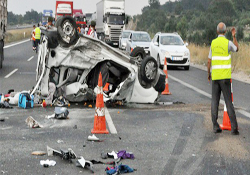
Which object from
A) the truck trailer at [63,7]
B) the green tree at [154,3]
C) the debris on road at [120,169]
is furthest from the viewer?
the green tree at [154,3]

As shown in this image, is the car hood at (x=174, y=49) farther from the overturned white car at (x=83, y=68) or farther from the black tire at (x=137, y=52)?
the overturned white car at (x=83, y=68)

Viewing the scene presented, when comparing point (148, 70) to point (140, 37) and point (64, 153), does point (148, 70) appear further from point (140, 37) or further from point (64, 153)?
point (140, 37)

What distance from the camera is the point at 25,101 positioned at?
10.8 m

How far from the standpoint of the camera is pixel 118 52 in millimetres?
11672

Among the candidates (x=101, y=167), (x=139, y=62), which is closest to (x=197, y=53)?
(x=139, y=62)

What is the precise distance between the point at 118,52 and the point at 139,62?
632mm

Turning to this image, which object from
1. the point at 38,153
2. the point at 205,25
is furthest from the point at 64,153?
the point at 205,25

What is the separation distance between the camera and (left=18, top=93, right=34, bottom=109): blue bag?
1082cm

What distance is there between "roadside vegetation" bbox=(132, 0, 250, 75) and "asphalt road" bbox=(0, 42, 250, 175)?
12767mm

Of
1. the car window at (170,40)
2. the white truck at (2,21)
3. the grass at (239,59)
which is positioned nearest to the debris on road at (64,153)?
the white truck at (2,21)

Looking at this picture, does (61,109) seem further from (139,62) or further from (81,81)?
(139,62)

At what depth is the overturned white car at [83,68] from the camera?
36.6 feet

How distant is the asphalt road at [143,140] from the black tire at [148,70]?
68 centimetres

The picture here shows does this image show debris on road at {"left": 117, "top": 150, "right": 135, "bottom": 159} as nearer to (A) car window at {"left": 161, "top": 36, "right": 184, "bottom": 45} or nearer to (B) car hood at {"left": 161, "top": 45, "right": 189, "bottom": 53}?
(B) car hood at {"left": 161, "top": 45, "right": 189, "bottom": 53}
